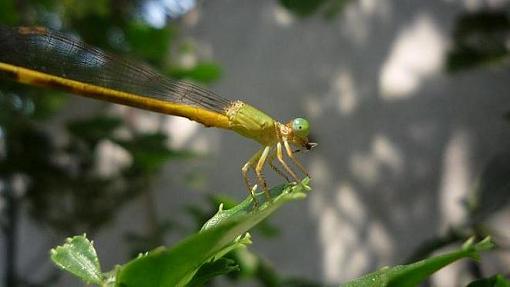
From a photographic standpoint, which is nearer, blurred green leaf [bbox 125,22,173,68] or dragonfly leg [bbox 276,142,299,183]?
dragonfly leg [bbox 276,142,299,183]

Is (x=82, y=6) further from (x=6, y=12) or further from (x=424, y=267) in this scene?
(x=424, y=267)

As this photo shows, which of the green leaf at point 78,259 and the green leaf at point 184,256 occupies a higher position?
the green leaf at point 78,259

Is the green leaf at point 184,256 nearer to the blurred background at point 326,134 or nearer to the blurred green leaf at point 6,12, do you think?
the blurred background at point 326,134

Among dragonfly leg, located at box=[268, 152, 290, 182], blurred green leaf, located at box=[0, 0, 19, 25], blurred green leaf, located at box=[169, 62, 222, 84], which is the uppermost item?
blurred green leaf, located at box=[0, 0, 19, 25]

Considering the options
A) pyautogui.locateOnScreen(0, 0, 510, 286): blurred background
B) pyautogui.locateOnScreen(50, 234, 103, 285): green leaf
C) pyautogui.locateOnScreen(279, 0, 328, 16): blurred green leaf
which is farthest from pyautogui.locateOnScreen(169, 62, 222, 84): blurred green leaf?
pyautogui.locateOnScreen(50, 234, 103, 285): green leaf

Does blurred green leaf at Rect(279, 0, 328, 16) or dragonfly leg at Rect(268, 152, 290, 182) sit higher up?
blurred green leaf at Rect(279, 0, 328, 16)

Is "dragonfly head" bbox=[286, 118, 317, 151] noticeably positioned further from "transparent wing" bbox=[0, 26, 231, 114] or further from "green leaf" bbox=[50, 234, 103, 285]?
"green leaf" bbox=[50, 234, 103, 285]

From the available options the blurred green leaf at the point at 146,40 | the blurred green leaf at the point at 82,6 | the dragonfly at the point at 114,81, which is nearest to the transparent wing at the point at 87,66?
the dragonfly at the point at 114,81
